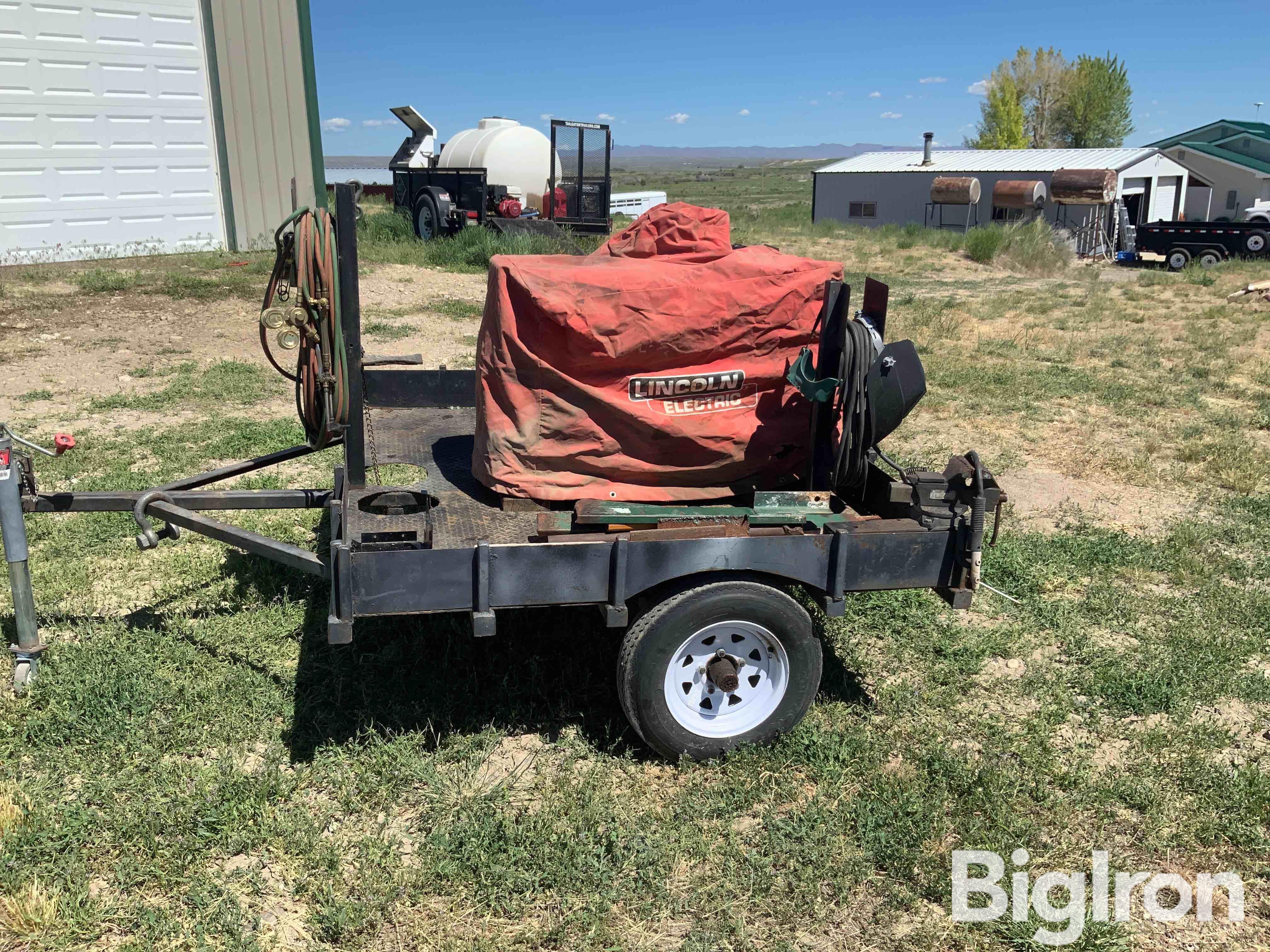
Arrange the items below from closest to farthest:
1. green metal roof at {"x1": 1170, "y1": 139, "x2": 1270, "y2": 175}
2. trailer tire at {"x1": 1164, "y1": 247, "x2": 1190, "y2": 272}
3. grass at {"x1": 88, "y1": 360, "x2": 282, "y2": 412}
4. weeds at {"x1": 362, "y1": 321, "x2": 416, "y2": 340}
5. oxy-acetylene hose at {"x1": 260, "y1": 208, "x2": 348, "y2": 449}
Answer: oxy-acetylene hose at {"x1": 260, "y1": 208, "x2": 348, "y2": 449} < grass at {"x1": 88, "y1": 360, "x2": 282, "y2": 412} < weeds at {"x1": 362, "y1": 321, "x2": 416, "y2": 340} < trailer tire at {"x1": 1164, "y1": 247, "x2": 1190, "y2": 272} < green metal roof at {"x1": 1170, "y1": 139, "x2": 1270, "y2": 175}

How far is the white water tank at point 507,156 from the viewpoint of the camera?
67.2 ft

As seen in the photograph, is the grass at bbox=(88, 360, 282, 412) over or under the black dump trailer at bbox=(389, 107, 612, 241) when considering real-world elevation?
under

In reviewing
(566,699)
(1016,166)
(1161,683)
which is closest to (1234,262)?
(1016,166)

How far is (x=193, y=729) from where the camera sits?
12.9 feet

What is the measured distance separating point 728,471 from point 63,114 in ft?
47.3

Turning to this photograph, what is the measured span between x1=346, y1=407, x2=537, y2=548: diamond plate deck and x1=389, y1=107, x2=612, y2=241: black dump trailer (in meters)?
13.3

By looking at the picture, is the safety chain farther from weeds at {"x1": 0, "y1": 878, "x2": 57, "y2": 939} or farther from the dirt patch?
the dirt patch

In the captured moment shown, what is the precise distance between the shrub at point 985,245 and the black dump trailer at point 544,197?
11.9 metres

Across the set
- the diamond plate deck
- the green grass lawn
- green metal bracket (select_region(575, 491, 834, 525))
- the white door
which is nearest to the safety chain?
the diamond plate deck

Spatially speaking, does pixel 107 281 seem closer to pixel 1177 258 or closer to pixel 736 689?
pixel 736 689

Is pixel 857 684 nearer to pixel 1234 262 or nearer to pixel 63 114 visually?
pixel 63 114

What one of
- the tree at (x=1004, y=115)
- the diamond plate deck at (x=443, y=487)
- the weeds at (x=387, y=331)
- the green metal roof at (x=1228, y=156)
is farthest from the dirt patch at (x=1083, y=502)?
the tree at (x=1004, y=115)

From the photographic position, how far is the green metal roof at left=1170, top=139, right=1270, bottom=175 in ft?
122

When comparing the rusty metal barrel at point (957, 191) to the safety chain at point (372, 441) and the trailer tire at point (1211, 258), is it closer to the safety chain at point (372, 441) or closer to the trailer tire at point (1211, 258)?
the trailer tire at point (1211, 258)
